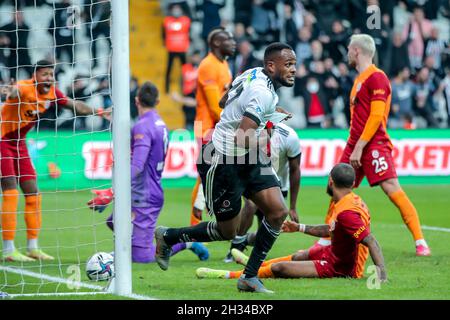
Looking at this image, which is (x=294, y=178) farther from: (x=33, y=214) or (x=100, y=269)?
(x=33, y=214)

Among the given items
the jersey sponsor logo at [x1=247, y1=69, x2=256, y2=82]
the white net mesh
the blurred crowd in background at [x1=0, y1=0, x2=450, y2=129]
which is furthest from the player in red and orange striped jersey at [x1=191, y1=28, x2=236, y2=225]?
the blurred crowd in background at [x1=0, y1=0, x2=450, y2=129]

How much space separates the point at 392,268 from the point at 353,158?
1400 millimetres

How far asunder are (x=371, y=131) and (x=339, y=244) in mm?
2292

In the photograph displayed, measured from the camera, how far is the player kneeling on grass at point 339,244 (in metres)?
8.27

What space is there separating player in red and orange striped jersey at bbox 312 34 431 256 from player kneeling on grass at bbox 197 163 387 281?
5.57 feet

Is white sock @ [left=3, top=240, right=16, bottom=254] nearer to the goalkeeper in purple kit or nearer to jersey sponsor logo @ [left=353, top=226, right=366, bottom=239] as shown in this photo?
the goalkeeper in purple kit

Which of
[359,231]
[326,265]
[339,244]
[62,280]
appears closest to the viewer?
[359,231]

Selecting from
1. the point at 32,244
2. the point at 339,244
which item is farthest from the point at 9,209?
the point at 339,244

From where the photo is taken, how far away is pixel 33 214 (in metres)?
11.0

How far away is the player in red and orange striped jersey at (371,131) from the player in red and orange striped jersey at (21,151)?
2920 mm

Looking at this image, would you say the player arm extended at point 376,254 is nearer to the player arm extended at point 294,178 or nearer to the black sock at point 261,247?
the black sock at point 261,247

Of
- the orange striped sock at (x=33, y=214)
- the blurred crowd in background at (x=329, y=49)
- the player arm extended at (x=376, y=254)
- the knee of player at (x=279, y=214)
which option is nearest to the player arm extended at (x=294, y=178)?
the player arm extended at (x=376, y=254)

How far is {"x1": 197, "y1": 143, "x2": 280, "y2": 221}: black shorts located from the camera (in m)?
8.05

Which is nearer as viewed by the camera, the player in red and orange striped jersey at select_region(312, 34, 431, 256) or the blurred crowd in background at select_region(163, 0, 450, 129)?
the player in red and orange striped jersey at select_region(312, 34, 431, 256)
